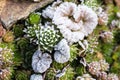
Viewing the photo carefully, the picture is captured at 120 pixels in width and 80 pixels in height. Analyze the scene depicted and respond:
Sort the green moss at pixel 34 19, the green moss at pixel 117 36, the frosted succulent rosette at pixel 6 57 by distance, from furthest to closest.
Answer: the green moss at pixel 117 36, the green moss at pixel 34 19, the frosted succulent rosette at pixel 6 57

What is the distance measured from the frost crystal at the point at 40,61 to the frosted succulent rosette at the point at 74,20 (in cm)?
29

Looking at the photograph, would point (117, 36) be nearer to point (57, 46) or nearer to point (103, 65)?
point (103, 65)

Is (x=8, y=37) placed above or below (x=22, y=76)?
above

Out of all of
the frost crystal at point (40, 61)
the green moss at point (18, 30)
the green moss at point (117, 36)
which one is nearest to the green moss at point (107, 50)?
the green moss at point (117, 36)

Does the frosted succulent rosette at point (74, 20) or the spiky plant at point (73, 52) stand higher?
the frosted succulent rosette at point (74, 20)

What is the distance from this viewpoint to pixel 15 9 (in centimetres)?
366

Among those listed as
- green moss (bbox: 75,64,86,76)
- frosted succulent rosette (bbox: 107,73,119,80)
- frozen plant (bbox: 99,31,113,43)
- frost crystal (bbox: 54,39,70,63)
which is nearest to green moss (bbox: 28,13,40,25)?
frost crystal (bbox: 54,39,70,63)

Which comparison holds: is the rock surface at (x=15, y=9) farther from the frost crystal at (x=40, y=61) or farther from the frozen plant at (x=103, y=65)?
the frozen plant at (x=103, y=65)

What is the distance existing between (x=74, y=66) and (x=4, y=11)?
0.95m

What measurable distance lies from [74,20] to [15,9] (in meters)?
0.64

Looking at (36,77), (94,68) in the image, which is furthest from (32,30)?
(94,68)

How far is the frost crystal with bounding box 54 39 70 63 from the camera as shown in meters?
3.42

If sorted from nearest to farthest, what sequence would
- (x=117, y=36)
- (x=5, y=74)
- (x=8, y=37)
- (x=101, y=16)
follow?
1. (x=5, y=74)
2. (x=8, y=37)
3. (x=101, y=16)
4. (x=117, y=36)

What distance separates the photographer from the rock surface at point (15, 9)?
141 inches
